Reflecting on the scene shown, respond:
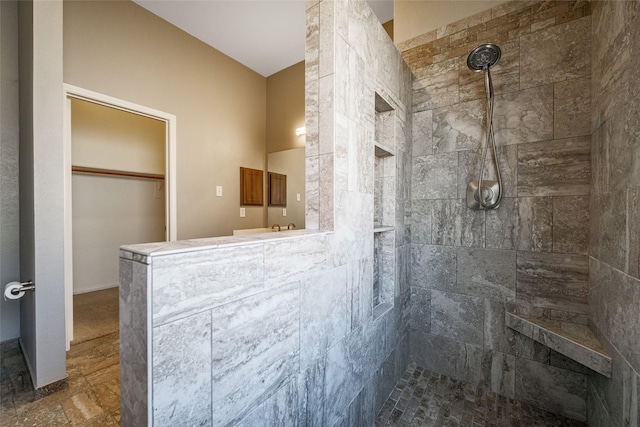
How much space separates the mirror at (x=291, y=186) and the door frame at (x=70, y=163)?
1.19 metres

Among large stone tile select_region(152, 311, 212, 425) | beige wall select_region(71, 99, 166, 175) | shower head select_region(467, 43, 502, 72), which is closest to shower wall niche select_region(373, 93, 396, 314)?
shower head select_region(467, 43, 502, 72)

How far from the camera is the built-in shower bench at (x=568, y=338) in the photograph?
3.68 ft

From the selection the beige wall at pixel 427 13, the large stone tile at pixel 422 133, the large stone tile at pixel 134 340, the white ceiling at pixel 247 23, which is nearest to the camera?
the large stone tile at pixel 134 340

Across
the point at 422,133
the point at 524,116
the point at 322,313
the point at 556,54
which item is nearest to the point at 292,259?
the point at 322,313

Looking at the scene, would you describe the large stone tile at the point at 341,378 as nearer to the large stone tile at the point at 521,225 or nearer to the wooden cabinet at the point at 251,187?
the large stone tile at the point at 521,225

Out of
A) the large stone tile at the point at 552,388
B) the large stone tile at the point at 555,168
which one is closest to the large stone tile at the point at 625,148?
the large stone tile at the point at 555,168

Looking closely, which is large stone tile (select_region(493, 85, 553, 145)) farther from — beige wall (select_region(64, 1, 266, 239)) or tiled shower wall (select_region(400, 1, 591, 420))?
beige wall (select_region(64, 1, 266, 239))

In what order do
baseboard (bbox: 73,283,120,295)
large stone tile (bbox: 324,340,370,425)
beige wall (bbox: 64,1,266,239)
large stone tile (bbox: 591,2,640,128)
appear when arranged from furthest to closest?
baseboard (bbox: 73,283,120,295), beige wall (bbox: 64,1,266,239), large stone tile (bbox: 324,340,370,425), large stone tile (bbox: 591,2,640,128)

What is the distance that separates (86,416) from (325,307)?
1.47 meters

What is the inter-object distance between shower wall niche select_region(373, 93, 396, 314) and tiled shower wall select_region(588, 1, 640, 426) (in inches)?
37.1

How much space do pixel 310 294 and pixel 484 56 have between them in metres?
1.58

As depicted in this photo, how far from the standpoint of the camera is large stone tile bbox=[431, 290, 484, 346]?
171cm

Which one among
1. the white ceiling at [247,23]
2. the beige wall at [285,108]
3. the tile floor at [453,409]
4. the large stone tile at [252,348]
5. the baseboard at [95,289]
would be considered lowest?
the tile floor at [453,409]

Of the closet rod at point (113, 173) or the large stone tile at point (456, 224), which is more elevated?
the closet rod at point (113, 173)
